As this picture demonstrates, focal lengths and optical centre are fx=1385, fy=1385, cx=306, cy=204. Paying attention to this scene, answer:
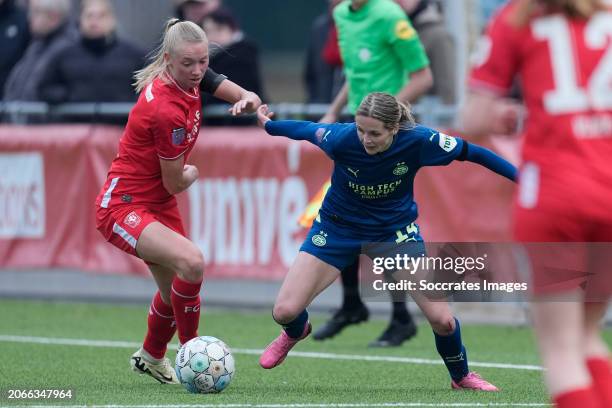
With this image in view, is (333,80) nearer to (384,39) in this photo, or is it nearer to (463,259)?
(384,39)

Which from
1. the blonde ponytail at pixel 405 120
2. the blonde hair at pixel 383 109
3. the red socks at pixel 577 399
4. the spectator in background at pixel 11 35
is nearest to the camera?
the red socks at pixel 577 399

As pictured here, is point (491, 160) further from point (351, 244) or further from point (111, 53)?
point (111, 53)

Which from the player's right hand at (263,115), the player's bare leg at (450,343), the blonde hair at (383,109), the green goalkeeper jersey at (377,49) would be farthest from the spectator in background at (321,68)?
the player's bare leg at (450,343)

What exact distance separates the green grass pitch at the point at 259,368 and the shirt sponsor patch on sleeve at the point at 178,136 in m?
1.30

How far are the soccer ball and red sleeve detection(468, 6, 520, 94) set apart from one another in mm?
2928

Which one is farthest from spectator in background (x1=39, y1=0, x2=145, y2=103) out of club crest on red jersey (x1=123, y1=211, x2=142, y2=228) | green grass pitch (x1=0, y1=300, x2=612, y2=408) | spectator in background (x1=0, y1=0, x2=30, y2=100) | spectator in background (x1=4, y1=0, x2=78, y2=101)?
club crest on red jersey (x1=123, y1=211, x2=142, y2=228)

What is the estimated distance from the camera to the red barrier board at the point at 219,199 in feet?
35.6

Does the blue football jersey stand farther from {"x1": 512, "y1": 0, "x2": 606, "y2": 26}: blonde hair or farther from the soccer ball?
{"x1": 512, "y1": 0, "x2": 606, "y2": 26}: blonde hair

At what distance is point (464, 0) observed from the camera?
38.6ft

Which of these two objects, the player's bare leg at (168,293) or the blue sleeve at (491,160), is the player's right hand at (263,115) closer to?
the player's bare leg at (168,293)

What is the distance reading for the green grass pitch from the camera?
683 centimetres

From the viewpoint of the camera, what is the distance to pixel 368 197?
7410mm

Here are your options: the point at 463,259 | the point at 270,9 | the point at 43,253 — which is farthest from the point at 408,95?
the point at 270,9

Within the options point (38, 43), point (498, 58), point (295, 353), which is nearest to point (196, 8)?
point (38, 43)
